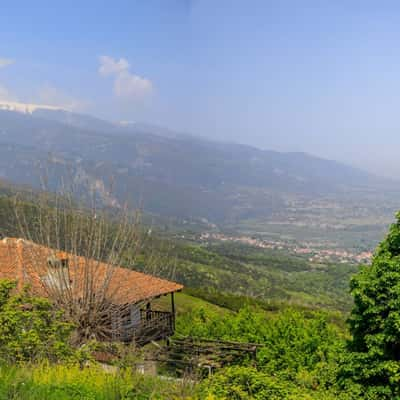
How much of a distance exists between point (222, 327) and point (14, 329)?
8.25m

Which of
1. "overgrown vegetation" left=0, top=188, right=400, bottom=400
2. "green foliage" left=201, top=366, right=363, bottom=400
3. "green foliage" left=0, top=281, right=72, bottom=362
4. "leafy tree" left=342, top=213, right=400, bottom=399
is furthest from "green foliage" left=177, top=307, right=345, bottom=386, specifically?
"green foliage" left=0, top=281, right=72, bottom=362

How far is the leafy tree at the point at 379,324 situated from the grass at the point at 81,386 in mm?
4537

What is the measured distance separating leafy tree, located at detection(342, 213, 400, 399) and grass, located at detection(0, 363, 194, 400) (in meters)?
4.54

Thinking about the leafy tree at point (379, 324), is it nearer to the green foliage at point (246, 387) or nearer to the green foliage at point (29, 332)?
the green foliage at point (246, 387)

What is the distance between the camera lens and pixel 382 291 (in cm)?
881

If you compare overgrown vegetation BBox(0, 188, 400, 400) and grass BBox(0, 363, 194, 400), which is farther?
overgrown vegetation BBox(0, 188, 400, 400)

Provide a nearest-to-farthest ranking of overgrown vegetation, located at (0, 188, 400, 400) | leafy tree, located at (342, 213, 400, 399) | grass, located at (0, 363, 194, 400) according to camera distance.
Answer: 1. grass, located at (0, 363, 194, 400)
2. overgrown vegetation, located at (0, 188, 400, 400)
3. leafy tree, located at (342, 213, 400, 399)

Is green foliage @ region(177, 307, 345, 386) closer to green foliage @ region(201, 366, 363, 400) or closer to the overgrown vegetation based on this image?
the overgrown vegetation

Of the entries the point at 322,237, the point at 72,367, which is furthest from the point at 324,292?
the point at 322,237

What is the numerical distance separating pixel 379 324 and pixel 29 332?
619 centimetres

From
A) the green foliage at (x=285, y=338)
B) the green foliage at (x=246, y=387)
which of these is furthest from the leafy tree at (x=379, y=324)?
the green foliage at (x=246, y=387)

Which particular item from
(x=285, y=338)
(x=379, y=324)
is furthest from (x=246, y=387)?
(x=285, y=338)

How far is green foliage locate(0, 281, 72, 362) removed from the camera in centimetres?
679

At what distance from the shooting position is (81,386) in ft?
18.3
